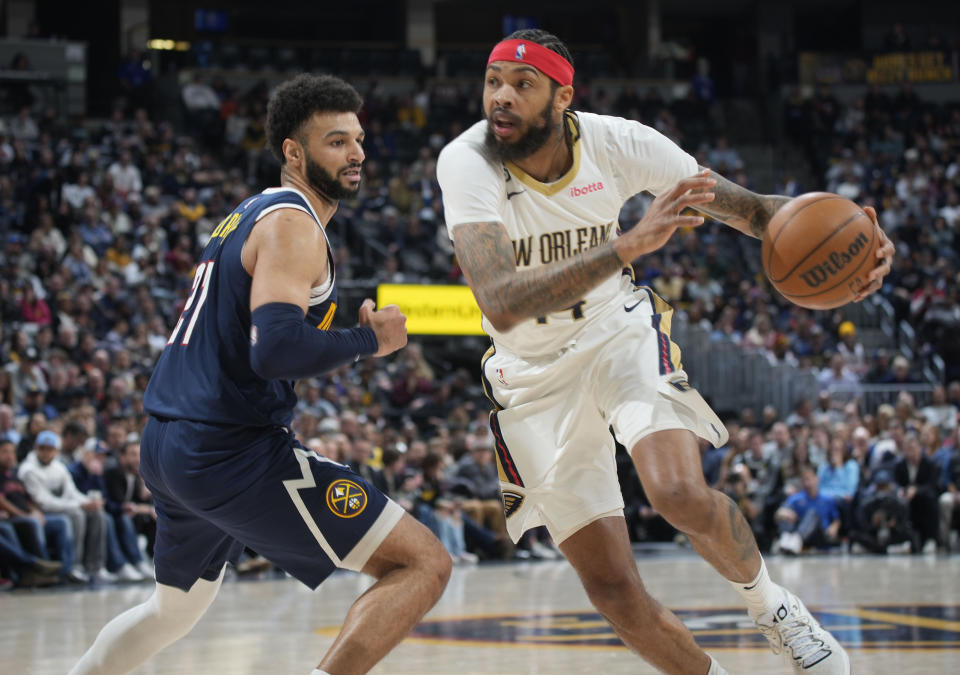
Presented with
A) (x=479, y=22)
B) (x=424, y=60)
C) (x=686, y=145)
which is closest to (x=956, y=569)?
(x=686, y=145)

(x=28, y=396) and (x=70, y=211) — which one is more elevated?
(x=70, y=211)

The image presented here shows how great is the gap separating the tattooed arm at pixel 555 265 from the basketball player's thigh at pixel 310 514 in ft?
2.41

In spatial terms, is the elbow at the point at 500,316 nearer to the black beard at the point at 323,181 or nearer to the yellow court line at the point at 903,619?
the black beard at the point at 323,181

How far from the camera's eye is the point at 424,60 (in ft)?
81.7

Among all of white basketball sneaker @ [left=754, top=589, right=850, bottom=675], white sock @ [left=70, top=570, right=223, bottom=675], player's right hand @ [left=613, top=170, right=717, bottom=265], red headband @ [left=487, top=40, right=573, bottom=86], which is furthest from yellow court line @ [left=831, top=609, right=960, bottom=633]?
white sock @ [left=70, top=570, right=223, bottom=675]

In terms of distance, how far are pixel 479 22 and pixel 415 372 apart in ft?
47.2

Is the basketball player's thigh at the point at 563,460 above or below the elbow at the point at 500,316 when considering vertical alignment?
below

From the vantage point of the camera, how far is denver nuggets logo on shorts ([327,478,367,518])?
3.64m

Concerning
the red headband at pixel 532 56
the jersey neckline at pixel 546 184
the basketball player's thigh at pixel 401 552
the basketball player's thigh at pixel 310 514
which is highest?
the red headband at pixel 532 56

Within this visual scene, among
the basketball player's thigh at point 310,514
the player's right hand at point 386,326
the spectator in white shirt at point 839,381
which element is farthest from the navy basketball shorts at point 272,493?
the spectator in white shirt at point 839,381

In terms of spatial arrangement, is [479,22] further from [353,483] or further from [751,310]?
[353,483]

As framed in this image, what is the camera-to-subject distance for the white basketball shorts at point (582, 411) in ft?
14.2

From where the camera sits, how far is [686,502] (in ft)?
13.0

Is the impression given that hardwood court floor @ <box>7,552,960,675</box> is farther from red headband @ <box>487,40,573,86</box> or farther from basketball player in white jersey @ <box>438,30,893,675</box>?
red headband @ <box>487,40,573,86</box>
